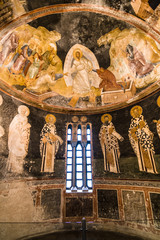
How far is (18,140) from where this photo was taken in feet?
26.0

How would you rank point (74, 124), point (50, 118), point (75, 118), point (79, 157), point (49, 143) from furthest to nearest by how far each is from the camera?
point (75, 118), point (74, 124), point (50, 118), point (79, 157), point (49, 143)

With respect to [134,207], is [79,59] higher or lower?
higher

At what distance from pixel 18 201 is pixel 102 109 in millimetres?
6541

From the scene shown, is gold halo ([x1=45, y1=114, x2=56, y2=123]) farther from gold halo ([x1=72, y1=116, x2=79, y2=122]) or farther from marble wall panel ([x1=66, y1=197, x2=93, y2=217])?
marble wall panel ([x1=66, y1=197, x2=93, y2=217])

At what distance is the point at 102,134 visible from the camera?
9344 mm

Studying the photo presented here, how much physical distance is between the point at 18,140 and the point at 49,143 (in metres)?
1.69

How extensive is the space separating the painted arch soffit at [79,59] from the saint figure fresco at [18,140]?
967 millimetres

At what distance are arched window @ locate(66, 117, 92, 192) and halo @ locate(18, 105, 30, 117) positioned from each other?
257 centimetres

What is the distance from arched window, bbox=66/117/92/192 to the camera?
878 cm

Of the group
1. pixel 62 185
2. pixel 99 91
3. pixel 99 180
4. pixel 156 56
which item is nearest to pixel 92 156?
pixel 99 180

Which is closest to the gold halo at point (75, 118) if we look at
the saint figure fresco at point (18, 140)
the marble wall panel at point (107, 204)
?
the saint figure fresco at point (18, 140)

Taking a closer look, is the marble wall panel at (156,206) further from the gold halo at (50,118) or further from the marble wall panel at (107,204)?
the gold halo at (50,118)

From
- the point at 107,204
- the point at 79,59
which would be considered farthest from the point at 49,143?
the point at 79,59

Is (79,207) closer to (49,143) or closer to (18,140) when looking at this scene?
(49,143)
